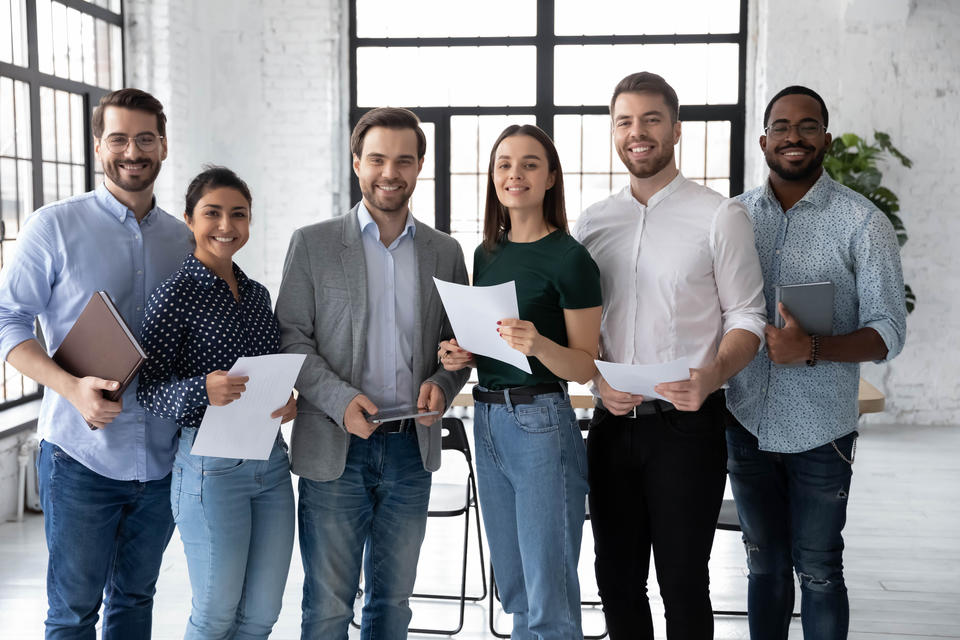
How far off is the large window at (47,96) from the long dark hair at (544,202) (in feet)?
11.9

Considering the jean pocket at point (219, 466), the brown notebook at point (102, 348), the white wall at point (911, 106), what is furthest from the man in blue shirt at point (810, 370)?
the white wall at point (911, 106)

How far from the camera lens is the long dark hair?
2.30m

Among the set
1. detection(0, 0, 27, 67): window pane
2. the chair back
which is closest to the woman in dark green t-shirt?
the chair back

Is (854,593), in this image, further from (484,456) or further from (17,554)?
(17,554)

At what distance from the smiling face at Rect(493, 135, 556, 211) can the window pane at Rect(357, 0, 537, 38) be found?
5497 millimetres

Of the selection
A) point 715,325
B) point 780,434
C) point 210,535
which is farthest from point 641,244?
point 210,535

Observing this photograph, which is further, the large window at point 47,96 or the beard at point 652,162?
the large window at point 47,96

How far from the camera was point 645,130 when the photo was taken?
2.31 m

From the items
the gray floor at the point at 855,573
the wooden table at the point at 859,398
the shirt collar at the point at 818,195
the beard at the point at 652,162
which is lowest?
the gray floor at the point at 855,573

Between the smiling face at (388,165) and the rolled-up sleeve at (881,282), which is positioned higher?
the smiling face at (388,165)

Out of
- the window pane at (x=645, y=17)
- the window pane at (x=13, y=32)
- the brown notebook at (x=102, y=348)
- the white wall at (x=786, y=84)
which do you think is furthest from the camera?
the window pane at (x=645, y=17)

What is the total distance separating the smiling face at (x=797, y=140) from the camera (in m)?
2.48

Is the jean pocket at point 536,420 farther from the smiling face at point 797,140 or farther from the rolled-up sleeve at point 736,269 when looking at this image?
the smiling face at point 797,140

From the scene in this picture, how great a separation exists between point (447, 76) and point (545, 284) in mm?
5640
